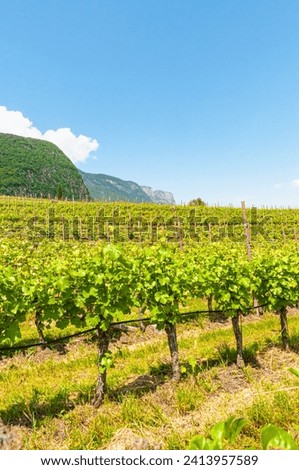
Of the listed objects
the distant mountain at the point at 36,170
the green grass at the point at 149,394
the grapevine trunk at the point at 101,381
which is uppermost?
the distant mountain at the point at 36,170

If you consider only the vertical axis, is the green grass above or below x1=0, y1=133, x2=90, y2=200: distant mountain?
below

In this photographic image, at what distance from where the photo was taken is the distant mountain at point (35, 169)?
135 meters

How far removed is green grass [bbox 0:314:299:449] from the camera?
409 cm

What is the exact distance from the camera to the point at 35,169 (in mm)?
152125

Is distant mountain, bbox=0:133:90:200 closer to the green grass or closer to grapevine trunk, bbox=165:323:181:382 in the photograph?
the green grass

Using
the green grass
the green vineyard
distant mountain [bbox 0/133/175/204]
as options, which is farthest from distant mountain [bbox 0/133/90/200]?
the green grass

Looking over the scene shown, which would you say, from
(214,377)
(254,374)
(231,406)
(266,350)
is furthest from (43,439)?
(266,350)

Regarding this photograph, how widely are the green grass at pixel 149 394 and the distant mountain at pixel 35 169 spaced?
125 metres

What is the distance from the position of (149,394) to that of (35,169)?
160m

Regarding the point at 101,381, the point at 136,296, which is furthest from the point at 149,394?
the point at 136,296

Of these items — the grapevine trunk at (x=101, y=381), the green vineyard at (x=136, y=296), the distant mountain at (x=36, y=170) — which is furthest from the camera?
the distant mountain at (x=36, y=170)

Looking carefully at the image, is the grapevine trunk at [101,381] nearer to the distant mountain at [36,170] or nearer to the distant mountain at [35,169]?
the distant mountain at [36,170]

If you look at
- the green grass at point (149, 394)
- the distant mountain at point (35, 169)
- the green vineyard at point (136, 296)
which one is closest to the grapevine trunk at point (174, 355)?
the green vineyard at point (136, 296)

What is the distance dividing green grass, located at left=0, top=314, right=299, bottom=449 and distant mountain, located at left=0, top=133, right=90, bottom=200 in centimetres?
12549
